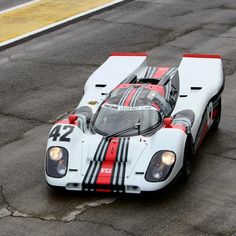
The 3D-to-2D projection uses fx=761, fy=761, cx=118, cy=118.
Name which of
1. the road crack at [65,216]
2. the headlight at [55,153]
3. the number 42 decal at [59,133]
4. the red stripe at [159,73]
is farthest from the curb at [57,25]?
the road crack at [65,216]

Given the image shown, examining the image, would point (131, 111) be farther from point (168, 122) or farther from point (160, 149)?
point (160, 149)

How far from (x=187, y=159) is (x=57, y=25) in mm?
11613

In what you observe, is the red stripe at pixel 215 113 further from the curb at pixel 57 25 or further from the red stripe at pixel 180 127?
the curb at pixel 57 25

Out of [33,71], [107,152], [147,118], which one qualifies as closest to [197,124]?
[147,118]

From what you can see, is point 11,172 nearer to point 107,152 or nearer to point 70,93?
A: point 107,152

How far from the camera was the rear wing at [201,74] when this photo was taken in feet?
45.5

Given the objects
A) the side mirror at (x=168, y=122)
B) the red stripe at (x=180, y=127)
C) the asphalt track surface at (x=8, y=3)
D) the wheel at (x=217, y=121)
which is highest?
the side mirror at (x=168, y=122)

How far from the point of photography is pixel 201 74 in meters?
14.4

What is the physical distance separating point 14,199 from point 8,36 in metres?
10.8

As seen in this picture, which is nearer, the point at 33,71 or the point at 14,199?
the point at 14,199

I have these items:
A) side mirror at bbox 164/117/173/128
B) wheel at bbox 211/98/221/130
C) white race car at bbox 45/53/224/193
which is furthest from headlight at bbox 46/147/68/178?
wheel at bbox 211/98/221/130

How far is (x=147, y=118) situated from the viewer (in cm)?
1238

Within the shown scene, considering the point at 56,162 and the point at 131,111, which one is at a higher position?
the point at 131,111

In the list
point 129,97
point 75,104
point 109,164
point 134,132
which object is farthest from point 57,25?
point 109,164
